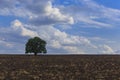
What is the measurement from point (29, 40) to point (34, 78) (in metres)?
84.5

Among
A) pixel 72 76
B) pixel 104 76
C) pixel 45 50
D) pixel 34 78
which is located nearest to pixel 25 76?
pixel 34 78

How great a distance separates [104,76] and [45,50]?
79.9 metres

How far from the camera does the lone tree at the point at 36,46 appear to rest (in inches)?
4614

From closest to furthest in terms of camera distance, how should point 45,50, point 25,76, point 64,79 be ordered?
point 64,79 → point 25,76 → point 45,50

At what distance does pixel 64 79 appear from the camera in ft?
114

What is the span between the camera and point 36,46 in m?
118

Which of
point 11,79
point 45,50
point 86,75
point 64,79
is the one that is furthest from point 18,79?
point 45,50

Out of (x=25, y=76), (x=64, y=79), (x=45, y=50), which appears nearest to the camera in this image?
(x=64, y=79)

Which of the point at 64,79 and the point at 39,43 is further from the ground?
the point at 39,43

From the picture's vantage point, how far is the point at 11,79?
34969 mm

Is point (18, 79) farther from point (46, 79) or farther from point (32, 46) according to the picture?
point (32, 46)

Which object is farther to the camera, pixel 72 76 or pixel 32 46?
pixel 32 46

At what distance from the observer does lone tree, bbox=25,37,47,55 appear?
117188mm

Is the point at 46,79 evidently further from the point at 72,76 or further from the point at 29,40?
the point at 29,40
